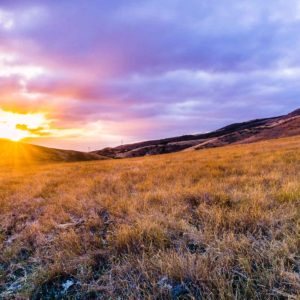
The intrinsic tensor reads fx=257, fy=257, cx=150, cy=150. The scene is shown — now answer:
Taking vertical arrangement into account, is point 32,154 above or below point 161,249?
above

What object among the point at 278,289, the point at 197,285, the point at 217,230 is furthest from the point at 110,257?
the point at 278,289

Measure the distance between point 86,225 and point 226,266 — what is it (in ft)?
9.57

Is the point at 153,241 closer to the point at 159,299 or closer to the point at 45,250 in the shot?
the point at 159,299

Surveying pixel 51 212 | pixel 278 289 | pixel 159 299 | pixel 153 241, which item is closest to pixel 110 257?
pixel 153 241

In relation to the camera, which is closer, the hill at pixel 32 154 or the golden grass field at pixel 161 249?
the golden grass field at pixel 161 249

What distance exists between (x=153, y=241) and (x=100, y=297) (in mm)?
1219

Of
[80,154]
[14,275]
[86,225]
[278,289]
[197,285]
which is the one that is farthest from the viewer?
[80,154]

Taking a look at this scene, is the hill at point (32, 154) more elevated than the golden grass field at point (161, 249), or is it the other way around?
the hill at point (32, 154)

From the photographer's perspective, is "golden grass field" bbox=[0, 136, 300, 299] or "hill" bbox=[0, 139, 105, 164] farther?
"hill" bbox=[0, 139, 105, 164]

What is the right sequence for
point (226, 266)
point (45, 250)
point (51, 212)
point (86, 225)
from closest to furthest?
1. point (226, 266)
2. point (45, 250)
3. point (86, 225)
4. point (51, 212)

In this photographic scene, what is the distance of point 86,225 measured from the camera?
16.2 ft

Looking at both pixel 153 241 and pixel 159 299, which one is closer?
pixel 159 299

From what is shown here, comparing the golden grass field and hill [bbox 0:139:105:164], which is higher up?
hill [bbox 0:139:105:164]

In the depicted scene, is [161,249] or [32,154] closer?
[161,249]
